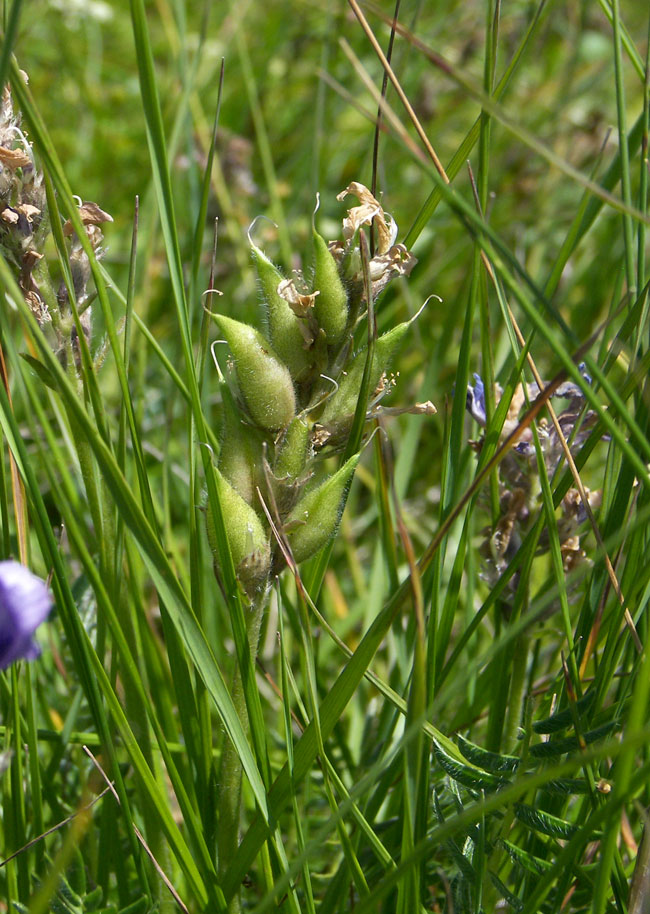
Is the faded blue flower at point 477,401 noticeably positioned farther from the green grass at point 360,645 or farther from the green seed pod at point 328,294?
the green seed pod at point 328,294

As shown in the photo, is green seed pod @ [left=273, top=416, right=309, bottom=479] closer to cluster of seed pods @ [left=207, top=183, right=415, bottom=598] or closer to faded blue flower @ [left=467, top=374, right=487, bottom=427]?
cluster of seed pods @ [left=207, top=183, right=415, bottom=598]

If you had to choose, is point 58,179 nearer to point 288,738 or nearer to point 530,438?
point 288,738

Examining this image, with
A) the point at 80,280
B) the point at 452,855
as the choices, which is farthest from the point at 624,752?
the point at 80,280

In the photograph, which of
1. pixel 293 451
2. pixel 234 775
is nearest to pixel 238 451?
pixel 293 451

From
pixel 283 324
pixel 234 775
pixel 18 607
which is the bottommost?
pixel 234 775

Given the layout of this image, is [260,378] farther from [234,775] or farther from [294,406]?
[234,775]

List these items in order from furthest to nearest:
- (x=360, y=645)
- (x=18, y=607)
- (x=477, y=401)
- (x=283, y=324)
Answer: (x=477, y=401)
(x=283, y=324)
(x=360, y=645)
(x=18, y=607)

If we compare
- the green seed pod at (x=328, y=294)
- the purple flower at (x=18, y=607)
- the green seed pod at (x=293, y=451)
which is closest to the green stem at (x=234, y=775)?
the green seed pod at (x=293, y=451)
